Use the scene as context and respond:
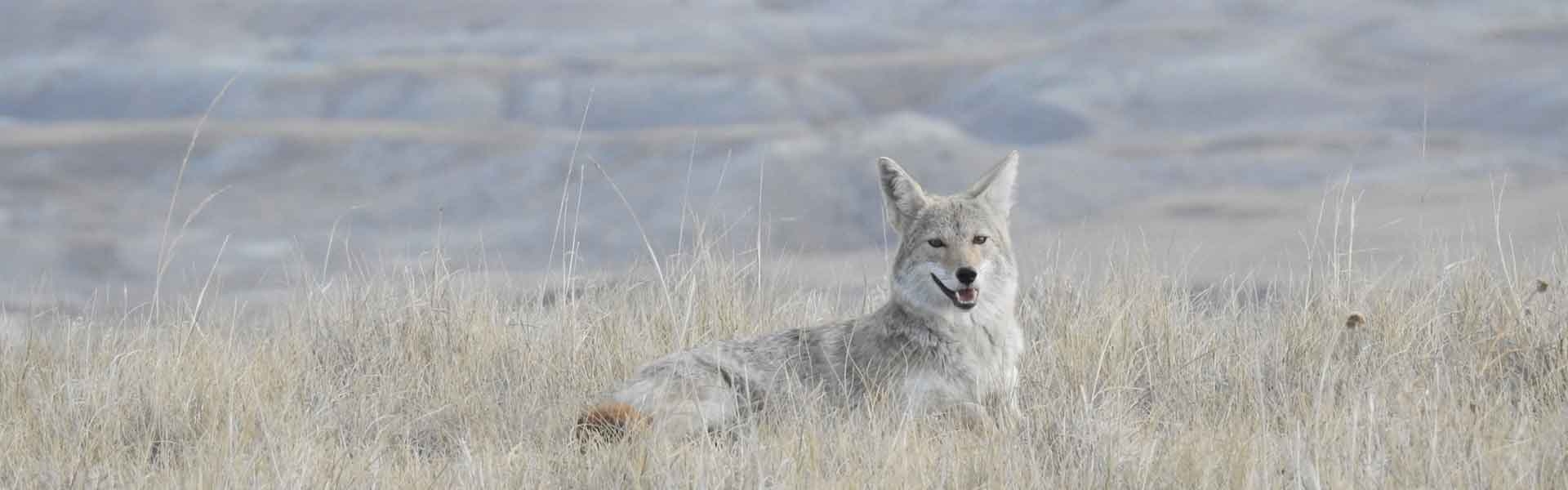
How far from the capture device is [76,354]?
7.71 m

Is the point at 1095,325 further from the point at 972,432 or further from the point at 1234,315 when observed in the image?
the point at 972,432

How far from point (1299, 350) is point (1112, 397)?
1.41m

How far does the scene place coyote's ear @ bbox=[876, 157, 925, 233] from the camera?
6.36m

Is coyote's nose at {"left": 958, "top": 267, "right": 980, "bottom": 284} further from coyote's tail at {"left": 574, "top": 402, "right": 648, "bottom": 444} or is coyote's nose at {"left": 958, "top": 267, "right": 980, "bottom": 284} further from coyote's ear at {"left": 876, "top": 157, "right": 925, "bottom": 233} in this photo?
coyote's tail at {"left": 574, "top": 402, "right": 648, "bottom": 444}

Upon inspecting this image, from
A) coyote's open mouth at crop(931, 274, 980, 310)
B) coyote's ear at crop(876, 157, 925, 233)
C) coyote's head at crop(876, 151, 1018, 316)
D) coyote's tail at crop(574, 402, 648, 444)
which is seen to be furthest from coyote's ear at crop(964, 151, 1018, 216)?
coyote's tail at crop(574, 402, 648, 444)

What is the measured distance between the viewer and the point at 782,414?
241 inches

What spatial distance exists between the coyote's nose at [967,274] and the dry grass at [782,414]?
0.56 metres

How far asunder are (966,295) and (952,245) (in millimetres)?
196

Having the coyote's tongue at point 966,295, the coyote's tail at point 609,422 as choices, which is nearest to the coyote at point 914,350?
the coyote's tongue at point 966,295

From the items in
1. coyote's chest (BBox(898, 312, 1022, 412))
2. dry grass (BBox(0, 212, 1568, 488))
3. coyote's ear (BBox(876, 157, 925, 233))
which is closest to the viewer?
dry grass (BBox(0, 212, 1568, 488))

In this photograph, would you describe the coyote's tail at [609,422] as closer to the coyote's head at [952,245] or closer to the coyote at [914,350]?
the coyote at [914,350]

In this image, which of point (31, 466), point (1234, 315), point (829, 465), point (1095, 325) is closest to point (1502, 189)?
point (1234, 315)

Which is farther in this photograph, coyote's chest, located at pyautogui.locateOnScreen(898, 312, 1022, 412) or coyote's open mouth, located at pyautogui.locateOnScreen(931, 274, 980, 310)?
coyote's chest, located at pyautogui.locateOnScreen(898, 312, 1022, 412)

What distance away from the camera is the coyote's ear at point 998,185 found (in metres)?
6.42
